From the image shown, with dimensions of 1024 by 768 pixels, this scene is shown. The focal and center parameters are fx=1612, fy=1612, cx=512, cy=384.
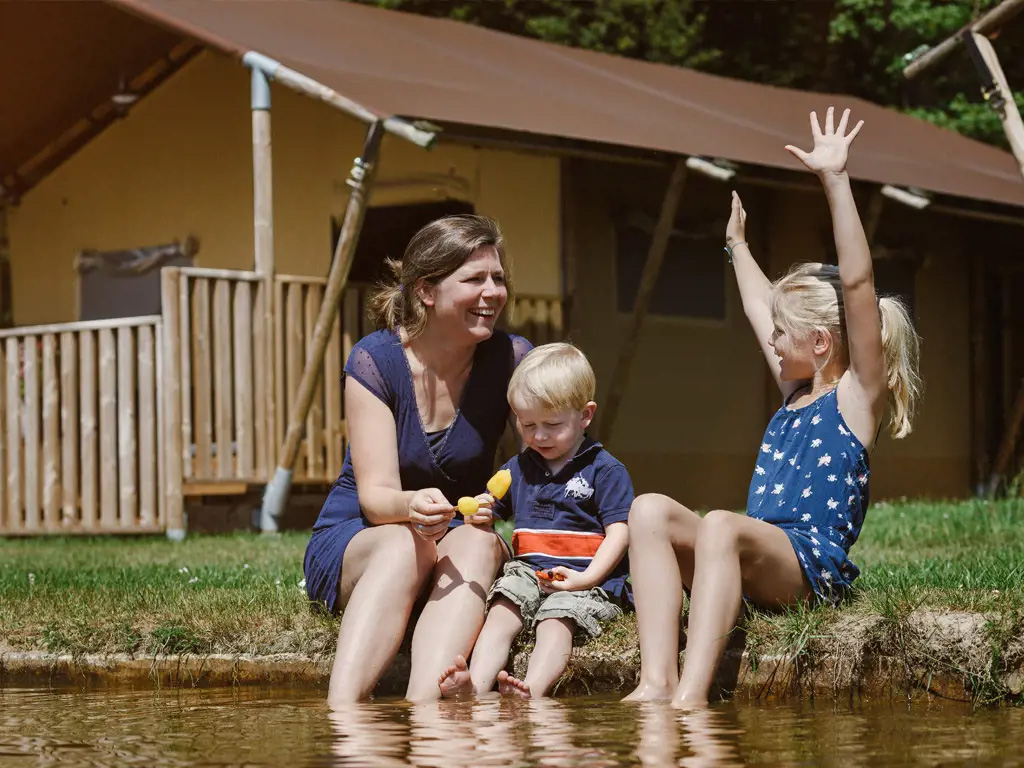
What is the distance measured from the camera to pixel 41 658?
5020 mm

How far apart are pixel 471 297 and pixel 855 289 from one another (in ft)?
4.01

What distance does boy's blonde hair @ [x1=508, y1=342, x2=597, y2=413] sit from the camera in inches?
186

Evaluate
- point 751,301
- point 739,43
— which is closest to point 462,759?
point 751,301

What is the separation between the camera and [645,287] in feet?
38.6

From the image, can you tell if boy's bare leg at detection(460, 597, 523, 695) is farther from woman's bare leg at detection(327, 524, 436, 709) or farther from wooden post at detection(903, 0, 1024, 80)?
wooden post at detection(903, 0, 1024, 80)

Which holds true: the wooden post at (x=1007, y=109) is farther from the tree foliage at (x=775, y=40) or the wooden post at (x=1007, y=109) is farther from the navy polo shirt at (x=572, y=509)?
the tree foliage at (x=775, y=40)

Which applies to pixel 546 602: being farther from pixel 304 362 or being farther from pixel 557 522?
pixel 304 362

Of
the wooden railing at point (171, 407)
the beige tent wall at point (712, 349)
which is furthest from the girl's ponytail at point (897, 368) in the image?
the beige tent wall at point (712, 349)

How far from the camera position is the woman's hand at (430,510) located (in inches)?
174

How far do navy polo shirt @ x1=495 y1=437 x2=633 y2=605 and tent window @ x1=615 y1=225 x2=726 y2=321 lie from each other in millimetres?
8503

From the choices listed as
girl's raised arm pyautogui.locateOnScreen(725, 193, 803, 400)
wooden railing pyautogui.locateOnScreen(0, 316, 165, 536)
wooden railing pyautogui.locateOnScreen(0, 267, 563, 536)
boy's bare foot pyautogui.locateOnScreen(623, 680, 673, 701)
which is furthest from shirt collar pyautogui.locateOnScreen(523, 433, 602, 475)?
wooden railing pyautogui.locateOnScreen(0, 316, 165, 536)

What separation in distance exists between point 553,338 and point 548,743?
9090 millimetres

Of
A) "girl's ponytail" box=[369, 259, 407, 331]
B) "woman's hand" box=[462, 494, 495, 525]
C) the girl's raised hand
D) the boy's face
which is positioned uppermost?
the girl's raised hand

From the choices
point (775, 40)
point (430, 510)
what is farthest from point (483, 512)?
point (775, 40)
